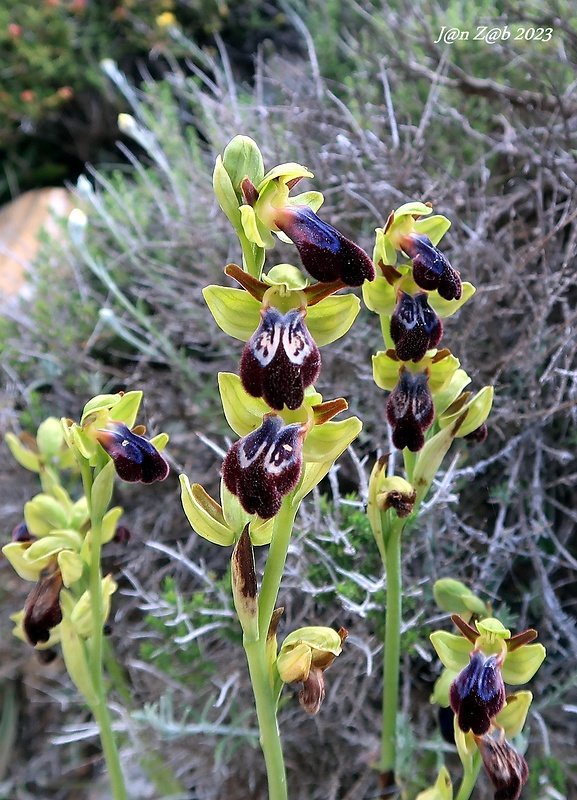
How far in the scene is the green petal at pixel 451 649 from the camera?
0.71 m

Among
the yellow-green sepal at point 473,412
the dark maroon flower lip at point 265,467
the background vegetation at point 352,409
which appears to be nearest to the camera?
the dark maroon flower lip at point 265,467

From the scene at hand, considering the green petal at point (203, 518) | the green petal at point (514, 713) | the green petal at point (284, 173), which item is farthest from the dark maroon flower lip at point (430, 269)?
the green petal at point (514, 713)

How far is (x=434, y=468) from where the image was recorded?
2.52 ft

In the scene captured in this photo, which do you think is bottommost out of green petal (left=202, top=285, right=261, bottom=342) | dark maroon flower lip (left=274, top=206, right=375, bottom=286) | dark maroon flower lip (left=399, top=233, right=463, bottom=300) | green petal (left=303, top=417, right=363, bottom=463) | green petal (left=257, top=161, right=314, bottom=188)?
green petal (left=303, top=417, right=363, bottom=463)

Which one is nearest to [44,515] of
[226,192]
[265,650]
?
[265,650]

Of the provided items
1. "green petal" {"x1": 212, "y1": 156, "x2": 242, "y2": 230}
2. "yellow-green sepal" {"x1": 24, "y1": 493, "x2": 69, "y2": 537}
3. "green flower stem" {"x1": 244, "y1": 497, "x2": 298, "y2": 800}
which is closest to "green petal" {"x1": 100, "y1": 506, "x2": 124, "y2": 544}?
"yellow-green sepal" {"x1": 24, "y1": 493, "x2": 69, "y2": 537}

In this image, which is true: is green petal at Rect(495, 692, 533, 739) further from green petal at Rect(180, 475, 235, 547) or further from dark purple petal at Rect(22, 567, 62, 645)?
dark purple petal at Rect(22, 567, 62, 645)

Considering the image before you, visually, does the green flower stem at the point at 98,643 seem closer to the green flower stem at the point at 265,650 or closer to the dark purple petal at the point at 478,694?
the green flower stem at the point at 265,650

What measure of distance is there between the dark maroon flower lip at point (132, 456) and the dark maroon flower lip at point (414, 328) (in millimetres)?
252

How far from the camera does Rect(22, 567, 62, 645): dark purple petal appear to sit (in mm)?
786

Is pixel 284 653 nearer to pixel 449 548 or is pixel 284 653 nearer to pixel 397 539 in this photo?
pixel 397 539

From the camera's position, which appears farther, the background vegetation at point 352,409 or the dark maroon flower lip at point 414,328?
the background vegetation at point 352,409

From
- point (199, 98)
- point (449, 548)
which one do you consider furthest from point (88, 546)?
point (199, 98)

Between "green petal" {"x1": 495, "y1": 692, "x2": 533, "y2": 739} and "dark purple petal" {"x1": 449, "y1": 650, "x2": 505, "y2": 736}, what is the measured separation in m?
0.04
